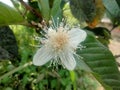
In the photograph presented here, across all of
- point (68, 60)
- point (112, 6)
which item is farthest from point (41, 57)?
point (112, 6)

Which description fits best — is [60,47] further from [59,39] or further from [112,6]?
[112,6]

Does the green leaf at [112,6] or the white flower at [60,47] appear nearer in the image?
the white flower at [60,47]

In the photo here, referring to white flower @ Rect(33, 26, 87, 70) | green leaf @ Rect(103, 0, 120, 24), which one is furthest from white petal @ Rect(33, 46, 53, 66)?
green leaf @ Rect(103, 0, 120, 24)

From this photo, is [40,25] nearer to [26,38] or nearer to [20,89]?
[20,89]

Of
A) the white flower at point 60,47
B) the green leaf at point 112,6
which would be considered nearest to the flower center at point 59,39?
the white flower at point 60,47

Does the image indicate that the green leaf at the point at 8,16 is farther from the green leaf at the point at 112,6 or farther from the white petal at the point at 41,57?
the green leaf at the point at 112,6

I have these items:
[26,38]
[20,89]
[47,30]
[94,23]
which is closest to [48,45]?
[47,30]
